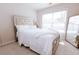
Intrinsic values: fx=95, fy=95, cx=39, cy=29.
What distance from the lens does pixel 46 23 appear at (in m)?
1.19

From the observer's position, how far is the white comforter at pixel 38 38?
1106 millimetres

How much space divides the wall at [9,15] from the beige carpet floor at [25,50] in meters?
0.09

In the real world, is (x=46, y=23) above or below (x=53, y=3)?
below

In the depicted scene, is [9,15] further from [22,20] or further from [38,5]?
→ [38,5]

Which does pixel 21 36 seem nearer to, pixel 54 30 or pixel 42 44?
pixel 42 44

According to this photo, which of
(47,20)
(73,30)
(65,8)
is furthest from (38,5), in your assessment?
(73,30)

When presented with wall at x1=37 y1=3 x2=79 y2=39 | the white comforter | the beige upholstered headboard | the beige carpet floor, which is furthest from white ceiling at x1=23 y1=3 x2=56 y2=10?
the beige carpet floor

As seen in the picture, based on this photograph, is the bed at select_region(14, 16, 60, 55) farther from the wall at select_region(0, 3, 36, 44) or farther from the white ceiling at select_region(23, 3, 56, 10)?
the white ceiling at select_region(23, 3, 56, 10)

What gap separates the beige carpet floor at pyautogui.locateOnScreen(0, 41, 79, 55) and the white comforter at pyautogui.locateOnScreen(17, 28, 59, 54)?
0.07 meters

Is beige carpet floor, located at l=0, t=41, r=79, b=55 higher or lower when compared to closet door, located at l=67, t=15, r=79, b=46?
lower

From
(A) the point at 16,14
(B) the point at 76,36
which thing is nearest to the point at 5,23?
(A) the point at 16,14

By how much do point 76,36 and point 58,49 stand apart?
264mm

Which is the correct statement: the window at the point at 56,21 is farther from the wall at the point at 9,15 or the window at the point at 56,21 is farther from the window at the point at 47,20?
the wall at the point at 9,15

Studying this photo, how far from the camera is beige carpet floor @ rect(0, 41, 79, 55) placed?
3.78 ft
